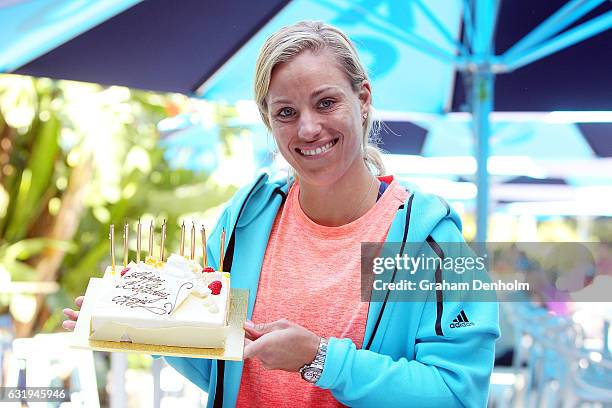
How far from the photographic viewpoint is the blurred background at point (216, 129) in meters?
3.51

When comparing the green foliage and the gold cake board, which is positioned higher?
the green foliage

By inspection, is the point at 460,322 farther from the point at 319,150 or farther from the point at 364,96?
the point at 364,96

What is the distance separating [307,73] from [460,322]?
588 millimetres

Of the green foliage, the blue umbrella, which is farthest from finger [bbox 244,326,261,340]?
the green foliage

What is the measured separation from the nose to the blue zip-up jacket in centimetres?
26

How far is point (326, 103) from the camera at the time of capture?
1.59 metres

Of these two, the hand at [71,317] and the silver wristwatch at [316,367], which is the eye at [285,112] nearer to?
the silver wristwatch at [316,367]

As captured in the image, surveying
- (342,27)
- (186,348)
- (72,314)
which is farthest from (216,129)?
(186,348)

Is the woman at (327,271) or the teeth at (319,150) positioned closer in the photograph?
the woman at (327,271)

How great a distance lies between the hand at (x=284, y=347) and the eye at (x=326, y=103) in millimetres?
450

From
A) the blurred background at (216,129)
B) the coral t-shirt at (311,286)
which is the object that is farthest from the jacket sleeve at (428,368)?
the blurred background at (216,129)

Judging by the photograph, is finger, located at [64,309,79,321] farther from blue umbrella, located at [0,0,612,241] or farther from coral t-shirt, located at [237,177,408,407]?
blue umbrella, located at [0,0,612,241]

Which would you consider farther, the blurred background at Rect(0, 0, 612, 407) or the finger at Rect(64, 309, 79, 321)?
Answer: the blurred background at Rect(0, 0, 612, 407)

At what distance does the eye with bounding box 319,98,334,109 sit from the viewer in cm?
158
